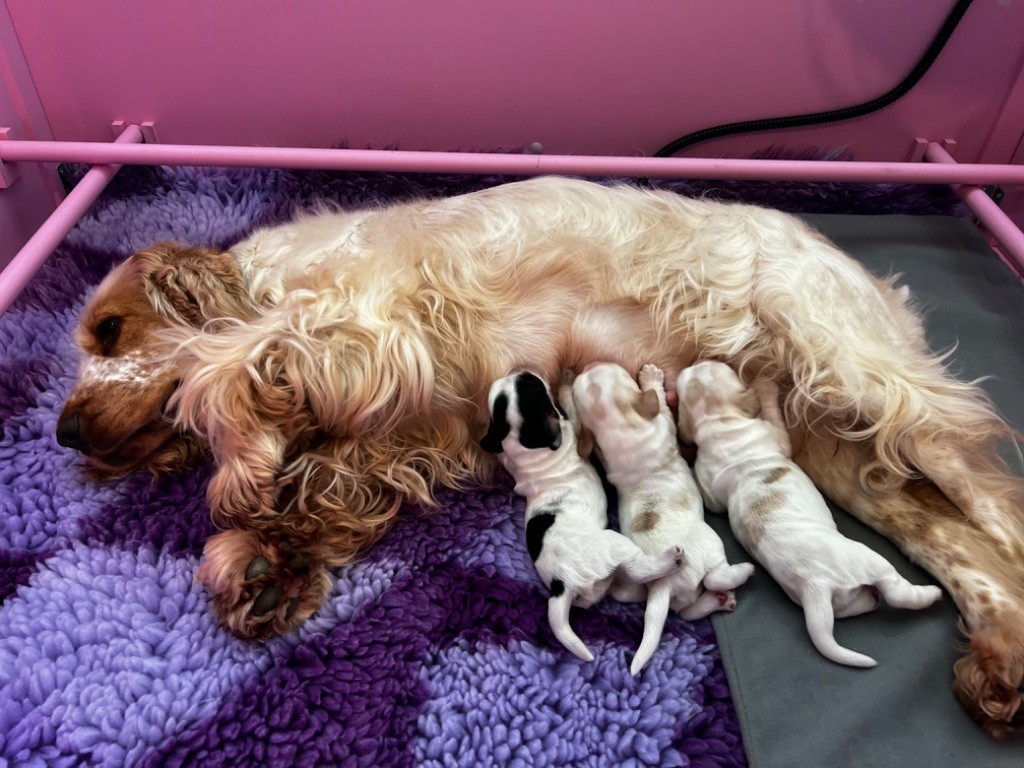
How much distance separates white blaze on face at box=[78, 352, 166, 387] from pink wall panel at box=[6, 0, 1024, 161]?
1.02m

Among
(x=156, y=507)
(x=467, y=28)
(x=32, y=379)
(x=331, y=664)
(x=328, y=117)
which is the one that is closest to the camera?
(x=331, y=664)

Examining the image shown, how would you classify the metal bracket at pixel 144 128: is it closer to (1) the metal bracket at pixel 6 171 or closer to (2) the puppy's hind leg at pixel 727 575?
(1) the metal bracket at pixel 6 171

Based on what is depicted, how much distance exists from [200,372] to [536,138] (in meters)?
1.29

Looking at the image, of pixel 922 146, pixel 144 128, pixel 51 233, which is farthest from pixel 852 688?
pixel 144 128

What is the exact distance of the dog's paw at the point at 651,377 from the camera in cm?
158

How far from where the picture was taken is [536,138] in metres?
2.33

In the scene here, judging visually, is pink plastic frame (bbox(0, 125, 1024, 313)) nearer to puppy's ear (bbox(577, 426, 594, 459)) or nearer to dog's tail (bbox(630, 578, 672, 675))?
puppy's ear (bbox(577, 426, 594, 459))

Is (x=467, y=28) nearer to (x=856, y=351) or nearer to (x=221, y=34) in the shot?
(x=221, y=34)

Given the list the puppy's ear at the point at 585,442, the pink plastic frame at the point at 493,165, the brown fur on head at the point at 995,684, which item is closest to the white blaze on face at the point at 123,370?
the pink plastic frame at the point at 493,165

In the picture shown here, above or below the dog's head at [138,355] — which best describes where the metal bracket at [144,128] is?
above

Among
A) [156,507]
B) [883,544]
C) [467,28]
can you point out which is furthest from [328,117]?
[883,544]

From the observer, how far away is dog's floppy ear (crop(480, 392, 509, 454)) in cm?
145

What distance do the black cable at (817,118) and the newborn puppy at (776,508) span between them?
3.30 ft

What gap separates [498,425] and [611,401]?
8.5 inches
